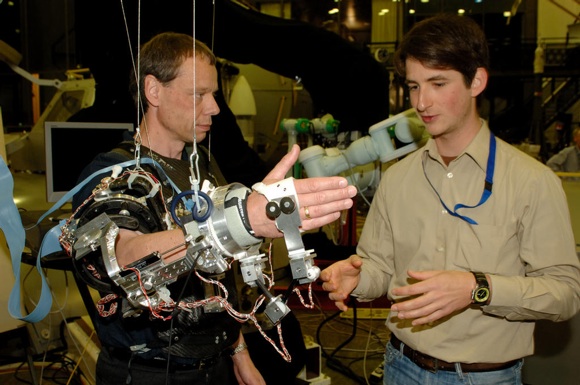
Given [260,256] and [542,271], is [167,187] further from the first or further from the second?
[542,271]

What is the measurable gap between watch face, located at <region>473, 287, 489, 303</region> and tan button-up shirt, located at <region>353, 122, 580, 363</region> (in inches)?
0.7

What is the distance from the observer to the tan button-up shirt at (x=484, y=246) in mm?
1231

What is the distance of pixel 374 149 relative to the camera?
2676mm

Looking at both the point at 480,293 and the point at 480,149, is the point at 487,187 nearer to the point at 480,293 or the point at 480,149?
the point at 480,149

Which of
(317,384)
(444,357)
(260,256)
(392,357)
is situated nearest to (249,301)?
(317,384)

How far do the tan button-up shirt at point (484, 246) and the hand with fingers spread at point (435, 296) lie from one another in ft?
0.27

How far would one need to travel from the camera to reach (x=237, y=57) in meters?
2.91

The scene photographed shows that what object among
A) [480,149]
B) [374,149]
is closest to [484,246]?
[480,149]

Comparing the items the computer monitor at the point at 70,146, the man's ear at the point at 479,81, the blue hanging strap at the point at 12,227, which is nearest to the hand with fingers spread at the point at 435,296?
the man's ear at the point at 479,81

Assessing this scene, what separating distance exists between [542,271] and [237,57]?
213cm

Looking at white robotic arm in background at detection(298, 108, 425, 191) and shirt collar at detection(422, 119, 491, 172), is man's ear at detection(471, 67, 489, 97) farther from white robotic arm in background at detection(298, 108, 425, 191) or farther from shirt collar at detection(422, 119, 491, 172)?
white robotic arm in background at detection(298, 108, 425, 191)

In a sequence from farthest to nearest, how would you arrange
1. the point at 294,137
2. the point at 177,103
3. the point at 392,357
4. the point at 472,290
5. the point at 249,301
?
the point at 294,137
the point at 249,301
the point at 392,357
the point at 177,103
the point at 472,290

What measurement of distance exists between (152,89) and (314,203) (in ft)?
2.38

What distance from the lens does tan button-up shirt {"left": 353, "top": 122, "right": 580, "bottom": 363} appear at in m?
1.23
